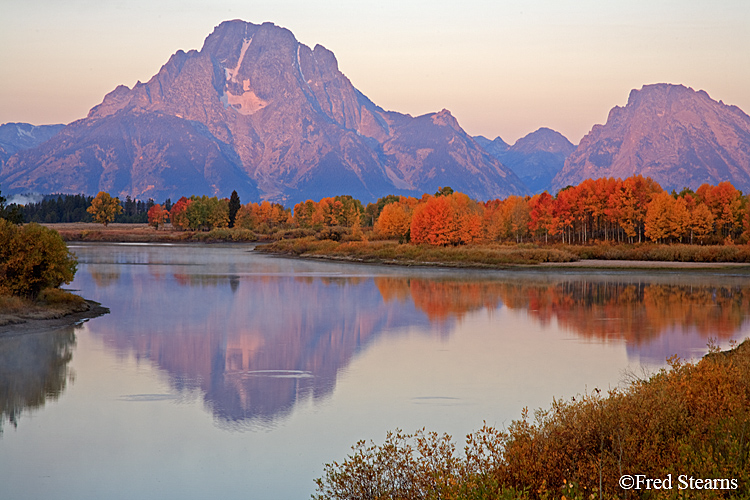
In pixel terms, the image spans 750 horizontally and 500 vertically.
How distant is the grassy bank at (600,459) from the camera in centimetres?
816

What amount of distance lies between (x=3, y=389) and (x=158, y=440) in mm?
6293

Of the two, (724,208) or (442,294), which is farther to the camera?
(724,208)

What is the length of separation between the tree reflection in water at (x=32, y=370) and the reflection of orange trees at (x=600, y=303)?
1687 centimetres

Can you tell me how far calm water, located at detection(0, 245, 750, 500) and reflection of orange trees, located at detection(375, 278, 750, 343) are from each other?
0.19 meters

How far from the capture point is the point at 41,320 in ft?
97.6

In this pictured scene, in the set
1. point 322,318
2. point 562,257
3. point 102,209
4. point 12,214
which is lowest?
point 322,318

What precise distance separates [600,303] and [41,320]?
2919 centimetres

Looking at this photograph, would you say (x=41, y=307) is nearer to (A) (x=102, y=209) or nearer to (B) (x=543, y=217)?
(B) (x=543, y=217)

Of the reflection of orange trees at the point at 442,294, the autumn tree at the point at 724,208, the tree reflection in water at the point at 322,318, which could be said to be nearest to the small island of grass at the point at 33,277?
the tree reflection in water at the point at 322,318

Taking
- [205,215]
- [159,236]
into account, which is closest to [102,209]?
[205,215]

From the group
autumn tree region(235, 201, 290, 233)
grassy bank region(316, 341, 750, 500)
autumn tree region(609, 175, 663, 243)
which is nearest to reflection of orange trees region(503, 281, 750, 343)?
grassy bank region(316, 341, 750, 500)

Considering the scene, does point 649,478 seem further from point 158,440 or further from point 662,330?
point 662,330

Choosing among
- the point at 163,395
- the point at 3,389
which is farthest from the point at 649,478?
the point at 3,389

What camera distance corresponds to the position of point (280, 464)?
516 inches
